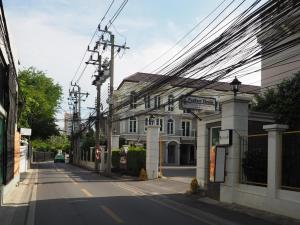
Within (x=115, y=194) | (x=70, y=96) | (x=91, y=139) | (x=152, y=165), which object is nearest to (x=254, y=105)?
(x=115, y=194)

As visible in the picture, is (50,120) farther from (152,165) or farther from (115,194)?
(115,194)

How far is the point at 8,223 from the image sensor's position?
482 inches

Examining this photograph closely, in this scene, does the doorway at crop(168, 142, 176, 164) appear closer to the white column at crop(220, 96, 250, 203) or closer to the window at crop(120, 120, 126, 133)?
the window at crop(120, 120, 126, 133)

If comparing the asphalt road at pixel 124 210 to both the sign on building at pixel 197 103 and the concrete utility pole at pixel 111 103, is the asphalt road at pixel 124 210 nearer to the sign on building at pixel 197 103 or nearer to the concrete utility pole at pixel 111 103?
the sign on building at pixel 197 103

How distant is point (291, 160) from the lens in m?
14.2

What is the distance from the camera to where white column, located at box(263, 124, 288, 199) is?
1427 cm

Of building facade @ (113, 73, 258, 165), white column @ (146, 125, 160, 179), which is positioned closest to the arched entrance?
building facade @ (113, 73, 258, 165)

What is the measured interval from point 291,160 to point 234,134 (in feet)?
10.2

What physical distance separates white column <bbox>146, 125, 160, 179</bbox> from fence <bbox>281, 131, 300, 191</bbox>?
16.6 metres

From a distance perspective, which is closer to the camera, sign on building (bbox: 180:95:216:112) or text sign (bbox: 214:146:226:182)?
text sign (bbox: 214:146:226:182)

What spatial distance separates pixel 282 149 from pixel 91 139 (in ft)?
150

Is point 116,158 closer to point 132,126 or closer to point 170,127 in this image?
point 132,126

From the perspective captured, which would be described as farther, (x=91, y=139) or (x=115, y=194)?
(x=91, y=139)

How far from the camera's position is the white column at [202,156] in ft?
65.8
